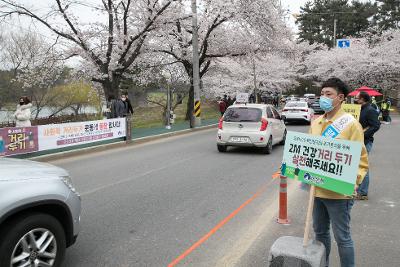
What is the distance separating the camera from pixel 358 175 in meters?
3.16

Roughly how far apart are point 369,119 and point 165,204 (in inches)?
149

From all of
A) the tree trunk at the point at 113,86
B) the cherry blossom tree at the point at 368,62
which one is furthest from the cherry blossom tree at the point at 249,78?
the tree trunk at the point at 113,86

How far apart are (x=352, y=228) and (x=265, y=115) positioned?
22.6ft

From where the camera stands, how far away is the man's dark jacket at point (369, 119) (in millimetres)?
6441

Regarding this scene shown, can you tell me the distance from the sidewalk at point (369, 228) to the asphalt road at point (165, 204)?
274 millimetres

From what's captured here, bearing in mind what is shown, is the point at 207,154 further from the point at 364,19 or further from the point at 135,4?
the point at 364,19

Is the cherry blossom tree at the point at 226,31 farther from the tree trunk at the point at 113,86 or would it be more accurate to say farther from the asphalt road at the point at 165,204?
the asphalt road at the point at 165,204

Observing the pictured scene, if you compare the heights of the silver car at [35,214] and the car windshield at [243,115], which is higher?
the car windshield at [243,115]

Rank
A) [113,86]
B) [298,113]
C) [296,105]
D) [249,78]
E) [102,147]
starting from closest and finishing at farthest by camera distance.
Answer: [102,147] → [113,86] → [298,113] → [296,105] → [249,78]

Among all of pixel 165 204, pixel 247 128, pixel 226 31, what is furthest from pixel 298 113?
pixel 165 204

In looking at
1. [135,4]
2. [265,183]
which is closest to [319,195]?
[265,183]

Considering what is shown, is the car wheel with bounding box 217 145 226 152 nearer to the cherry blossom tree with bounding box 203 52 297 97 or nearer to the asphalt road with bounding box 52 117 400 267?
the asphalt road with bounding box 52 117 400 267

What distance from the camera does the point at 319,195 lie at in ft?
10.8

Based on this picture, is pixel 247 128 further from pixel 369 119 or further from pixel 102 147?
pixel 369 119
